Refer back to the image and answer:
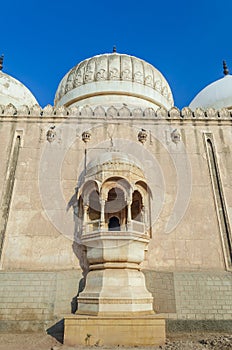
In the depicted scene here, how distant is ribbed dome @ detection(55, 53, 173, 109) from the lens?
11703 mm

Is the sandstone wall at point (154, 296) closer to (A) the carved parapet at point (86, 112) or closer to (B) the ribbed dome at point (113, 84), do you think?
(A) the carved parapet at point (86, 112)

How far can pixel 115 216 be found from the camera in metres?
7.89

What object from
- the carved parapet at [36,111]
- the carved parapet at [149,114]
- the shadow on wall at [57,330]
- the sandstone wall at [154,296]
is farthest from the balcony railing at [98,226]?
the carved parapet at [36,111]

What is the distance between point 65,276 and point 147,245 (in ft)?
8.11

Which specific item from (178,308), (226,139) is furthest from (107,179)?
(226,139)

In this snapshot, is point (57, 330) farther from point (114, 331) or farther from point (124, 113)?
point (124, 113)

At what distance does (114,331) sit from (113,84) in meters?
9.83

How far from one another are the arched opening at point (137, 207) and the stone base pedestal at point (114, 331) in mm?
2861

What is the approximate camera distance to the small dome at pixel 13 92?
12.7 metres

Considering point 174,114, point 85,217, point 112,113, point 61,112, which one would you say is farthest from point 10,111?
point 174,114

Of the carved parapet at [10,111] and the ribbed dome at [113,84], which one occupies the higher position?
the ribbed dome at [113,84]

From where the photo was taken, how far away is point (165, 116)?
378 inches

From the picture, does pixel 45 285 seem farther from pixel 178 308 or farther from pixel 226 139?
pixel 226 139

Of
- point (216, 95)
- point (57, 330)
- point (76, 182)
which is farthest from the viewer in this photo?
point (216, 95)
